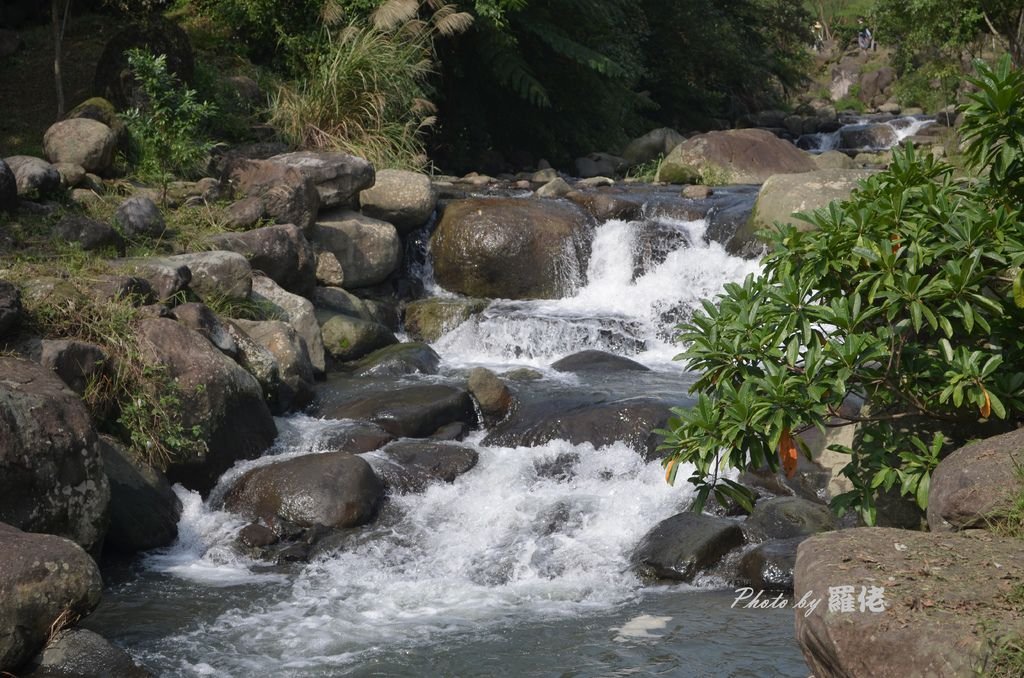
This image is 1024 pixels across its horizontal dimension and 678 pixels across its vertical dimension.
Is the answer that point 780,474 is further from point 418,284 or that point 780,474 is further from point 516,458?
point 418,284

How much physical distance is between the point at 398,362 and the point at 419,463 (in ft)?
8.43

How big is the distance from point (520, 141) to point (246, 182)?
366 inches

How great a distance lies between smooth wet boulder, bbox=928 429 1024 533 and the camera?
4.62 m

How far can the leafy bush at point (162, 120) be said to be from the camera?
11.9m

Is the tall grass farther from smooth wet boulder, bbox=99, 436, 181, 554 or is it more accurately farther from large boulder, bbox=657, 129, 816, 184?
smooth wet boulder, bbox=99, 436, 181, 554

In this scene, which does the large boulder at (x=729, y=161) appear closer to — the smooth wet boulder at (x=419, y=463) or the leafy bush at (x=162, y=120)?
the leafy bush at (x=162, y=120)

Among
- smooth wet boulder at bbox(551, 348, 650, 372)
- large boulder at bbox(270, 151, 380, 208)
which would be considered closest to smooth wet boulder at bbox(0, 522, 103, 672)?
smooth wet boulder at bbox(551, 348, 650, 372)

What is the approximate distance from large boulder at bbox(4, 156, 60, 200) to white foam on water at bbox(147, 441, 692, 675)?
4.34 meters

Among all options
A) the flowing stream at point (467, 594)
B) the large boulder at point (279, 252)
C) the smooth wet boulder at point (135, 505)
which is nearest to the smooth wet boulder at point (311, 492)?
the flowing stream at point (467, 594)

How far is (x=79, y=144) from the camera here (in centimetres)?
1262

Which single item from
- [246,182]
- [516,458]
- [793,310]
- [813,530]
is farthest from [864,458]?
[246,182]

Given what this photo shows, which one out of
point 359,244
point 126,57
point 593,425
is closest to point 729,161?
point 359,244

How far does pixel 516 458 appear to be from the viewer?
949 centimetres

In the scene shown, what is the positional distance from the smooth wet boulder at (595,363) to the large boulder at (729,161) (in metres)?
7.20
